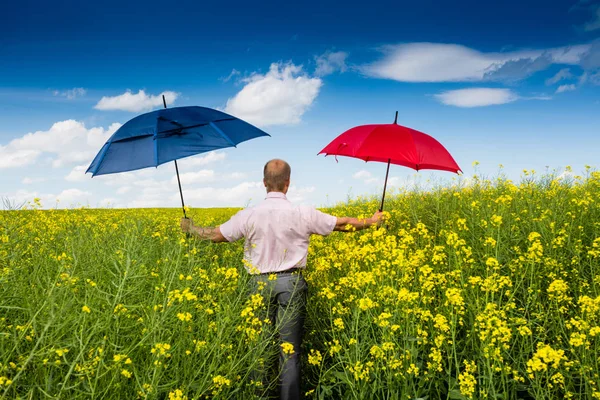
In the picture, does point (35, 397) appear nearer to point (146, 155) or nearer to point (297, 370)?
point (297, 370)

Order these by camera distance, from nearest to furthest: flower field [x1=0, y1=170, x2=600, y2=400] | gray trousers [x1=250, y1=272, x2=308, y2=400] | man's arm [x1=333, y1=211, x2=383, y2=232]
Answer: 1. flower field [x1=0, y1=170, x2=600, y2=400]
2. gray trousers [x1=250, y1=272, x2=308, y2=400]
3. man's arm [x1=333, y1=211, x2=383, y2=232]

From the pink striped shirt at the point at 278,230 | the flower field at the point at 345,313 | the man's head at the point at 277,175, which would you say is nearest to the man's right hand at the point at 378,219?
the flower field at the point at 345,313

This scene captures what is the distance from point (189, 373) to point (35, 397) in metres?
0.89

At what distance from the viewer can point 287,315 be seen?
12.1 feet

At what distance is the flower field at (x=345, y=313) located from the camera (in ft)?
8.91

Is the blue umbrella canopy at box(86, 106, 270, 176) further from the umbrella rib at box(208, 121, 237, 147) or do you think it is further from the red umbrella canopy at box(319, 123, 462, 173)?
the red umbrella canopy at box(319, 123, 462, 173)

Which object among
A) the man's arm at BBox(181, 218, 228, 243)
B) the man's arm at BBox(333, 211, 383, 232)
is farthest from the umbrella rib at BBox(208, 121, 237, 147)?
the man's arm at BBox(333, 211, 383, 232)

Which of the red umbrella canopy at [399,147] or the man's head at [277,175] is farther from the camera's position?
the red umbrella canopy at [399,147]

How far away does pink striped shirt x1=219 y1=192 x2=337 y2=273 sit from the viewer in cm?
387

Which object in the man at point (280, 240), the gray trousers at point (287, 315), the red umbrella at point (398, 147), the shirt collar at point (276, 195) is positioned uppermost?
the red umbrella at point (398, 147)

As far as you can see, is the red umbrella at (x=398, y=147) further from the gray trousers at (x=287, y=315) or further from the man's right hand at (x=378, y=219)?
the gray trousers at (x=287, y=315)

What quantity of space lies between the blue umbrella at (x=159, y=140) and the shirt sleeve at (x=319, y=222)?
4.68 ft

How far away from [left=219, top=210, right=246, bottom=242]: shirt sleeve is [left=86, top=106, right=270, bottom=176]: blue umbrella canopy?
1015 mm

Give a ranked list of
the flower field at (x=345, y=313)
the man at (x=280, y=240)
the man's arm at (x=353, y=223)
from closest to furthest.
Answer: the flower field at (x=345, y=313)
the man at (x=280, y=240)
the man's arm at (x=353, y=223)
